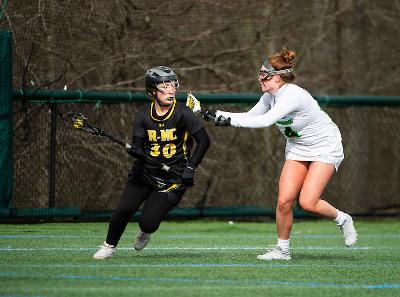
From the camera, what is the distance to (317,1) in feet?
67.1

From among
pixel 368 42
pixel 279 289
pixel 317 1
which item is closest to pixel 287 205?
pixel 279 289

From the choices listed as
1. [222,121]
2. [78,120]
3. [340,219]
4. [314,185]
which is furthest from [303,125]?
[78,120]

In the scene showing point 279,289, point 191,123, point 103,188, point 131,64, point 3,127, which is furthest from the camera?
point 131,64

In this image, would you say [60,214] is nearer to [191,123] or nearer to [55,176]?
[55,176]

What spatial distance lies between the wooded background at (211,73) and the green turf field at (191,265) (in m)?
1.48

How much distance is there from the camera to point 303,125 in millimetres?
10656

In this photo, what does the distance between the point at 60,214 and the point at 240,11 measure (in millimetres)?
5524

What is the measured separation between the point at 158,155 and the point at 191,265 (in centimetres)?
110

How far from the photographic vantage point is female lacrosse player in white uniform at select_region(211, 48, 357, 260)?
10523 mm

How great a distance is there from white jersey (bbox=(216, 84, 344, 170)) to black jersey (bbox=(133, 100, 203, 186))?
362mm

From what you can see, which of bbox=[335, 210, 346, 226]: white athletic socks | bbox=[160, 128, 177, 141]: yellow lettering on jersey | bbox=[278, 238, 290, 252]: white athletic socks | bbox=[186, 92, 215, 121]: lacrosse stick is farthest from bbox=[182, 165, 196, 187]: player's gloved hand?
bbox=[335, 210, 346, 226]: white athletic socks

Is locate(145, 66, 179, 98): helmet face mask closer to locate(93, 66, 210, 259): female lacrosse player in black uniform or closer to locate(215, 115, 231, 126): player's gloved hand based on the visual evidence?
locate(93, 66, 210, 259): female lacrosse player in black uniform

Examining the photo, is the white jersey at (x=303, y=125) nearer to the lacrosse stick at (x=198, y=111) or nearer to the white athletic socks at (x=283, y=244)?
the lacrosse stick at (x=198, y=111)

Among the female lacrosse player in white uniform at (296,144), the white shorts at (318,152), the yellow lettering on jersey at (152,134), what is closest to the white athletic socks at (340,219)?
the female lacrosse player in white uniform at (296,144)
